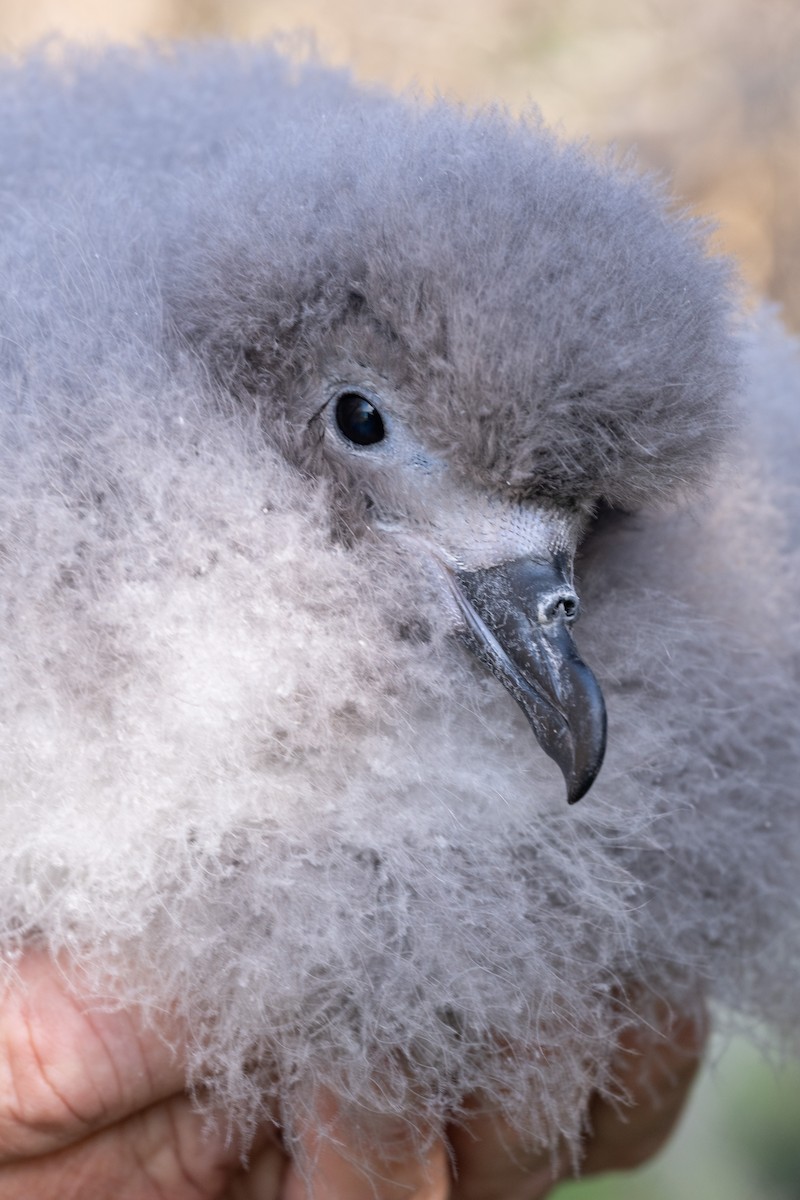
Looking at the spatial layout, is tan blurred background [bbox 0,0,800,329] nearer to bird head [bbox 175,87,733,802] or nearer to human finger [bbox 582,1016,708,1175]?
human finger [bbox 582,1016,708,1175]

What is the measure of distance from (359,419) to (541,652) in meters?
0.23

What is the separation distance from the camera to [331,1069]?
0.96 meters

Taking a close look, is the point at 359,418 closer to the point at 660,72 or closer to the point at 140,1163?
the point at 140,1163

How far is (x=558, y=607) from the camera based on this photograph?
919mm

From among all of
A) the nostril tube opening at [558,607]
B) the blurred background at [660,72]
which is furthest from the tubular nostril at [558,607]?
the blurred background at [660,72]

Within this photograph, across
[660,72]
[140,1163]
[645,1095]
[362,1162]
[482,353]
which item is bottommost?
[140,1163]

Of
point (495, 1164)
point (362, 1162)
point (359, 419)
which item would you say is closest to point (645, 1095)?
point (495, 1164)

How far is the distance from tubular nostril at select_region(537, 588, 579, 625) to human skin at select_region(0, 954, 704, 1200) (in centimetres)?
45

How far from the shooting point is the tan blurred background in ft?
11.8

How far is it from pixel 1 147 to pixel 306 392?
451 mm

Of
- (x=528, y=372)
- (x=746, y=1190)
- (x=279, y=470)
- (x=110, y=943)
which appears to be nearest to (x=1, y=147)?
(x=279, y=470)

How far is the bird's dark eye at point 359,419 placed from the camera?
0.94 m

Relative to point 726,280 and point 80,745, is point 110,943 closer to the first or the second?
point 80,745

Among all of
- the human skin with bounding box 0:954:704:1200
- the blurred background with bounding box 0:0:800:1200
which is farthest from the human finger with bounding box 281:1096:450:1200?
the blurred background with bounding box 0:0:800:1200
